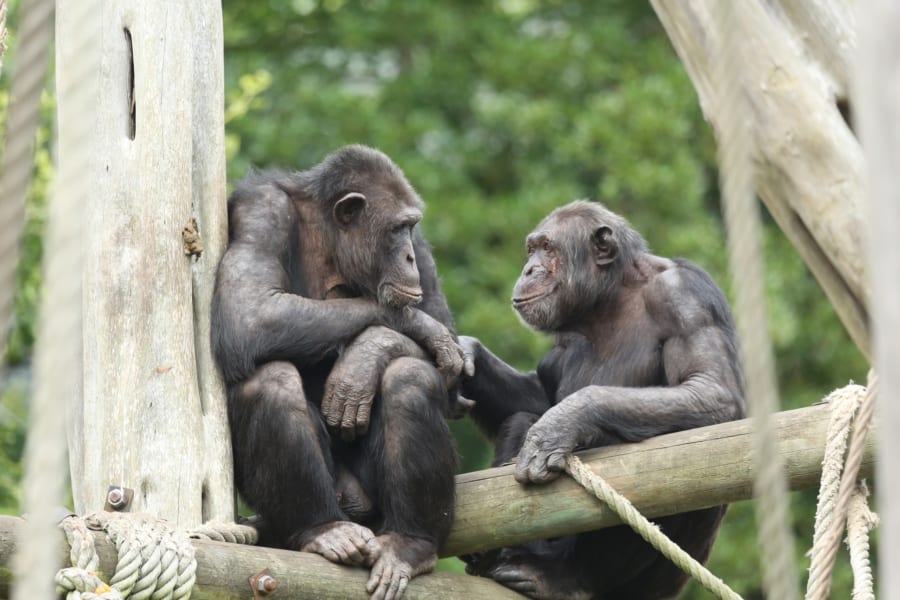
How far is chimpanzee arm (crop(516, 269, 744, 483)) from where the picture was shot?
5.17m

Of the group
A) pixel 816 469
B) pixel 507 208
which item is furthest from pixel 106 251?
pixel 507 208

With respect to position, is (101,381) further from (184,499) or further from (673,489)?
(673,489)

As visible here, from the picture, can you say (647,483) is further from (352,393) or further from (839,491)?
(352,393)

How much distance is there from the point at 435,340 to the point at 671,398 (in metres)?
1.05

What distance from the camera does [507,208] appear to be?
13977 millimetres

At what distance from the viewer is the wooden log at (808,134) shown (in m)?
5.21

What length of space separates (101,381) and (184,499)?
1.85ft

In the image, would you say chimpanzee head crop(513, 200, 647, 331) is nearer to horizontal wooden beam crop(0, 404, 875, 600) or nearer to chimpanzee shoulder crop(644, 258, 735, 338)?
chimpanzee shoulder crop(644, 258, 735, 338)

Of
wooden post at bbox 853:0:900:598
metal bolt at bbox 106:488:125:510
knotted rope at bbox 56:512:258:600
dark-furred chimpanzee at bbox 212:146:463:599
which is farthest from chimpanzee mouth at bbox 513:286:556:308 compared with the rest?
wooden post at bbox 853:0:900:598

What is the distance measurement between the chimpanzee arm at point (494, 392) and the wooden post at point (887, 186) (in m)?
4.70

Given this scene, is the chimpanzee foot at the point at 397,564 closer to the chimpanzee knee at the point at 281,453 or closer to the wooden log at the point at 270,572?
the wooden log at the point at 270,572

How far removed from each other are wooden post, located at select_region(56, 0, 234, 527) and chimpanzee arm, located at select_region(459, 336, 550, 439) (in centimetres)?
148

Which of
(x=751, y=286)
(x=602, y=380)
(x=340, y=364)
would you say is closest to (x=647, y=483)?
(x=602, y=380)

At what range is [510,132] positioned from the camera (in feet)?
51.3
